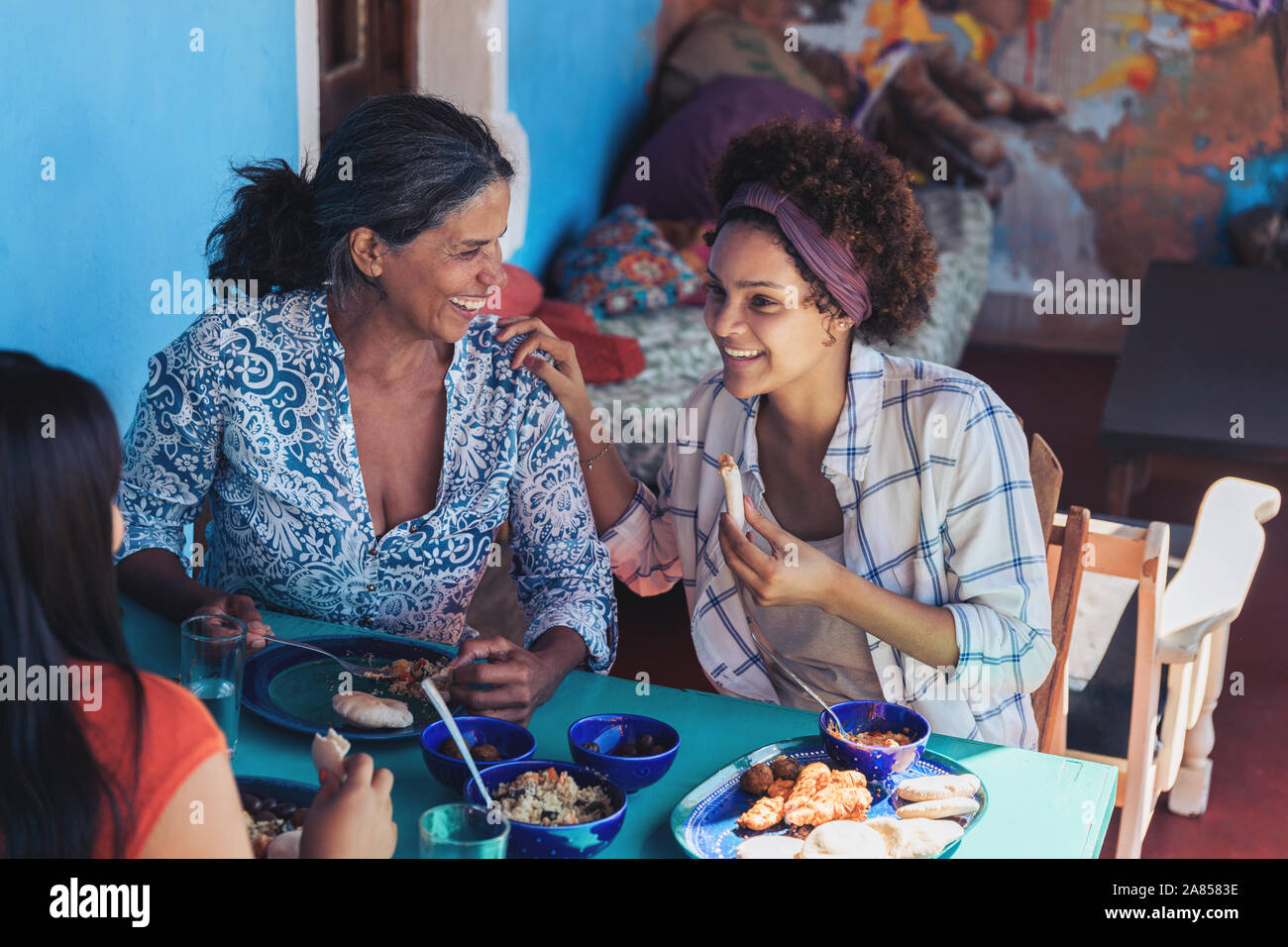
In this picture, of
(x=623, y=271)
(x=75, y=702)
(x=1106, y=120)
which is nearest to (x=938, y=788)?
(x=75, y=702)

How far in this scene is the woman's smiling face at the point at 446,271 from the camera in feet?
6.00

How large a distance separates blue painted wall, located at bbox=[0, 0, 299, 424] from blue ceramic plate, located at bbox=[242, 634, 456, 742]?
0.79 meters

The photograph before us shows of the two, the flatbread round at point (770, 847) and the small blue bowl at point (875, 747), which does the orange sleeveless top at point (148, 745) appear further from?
the small blue bowl at point (875, 747)

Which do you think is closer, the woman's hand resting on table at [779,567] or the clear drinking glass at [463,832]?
the clear drinking glass at [463,832]

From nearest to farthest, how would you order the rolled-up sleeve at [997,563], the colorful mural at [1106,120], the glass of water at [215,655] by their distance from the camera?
the glass of water at [215,655] → the rolled-up sleeve at [997,563] → the colorful mural at [1106,120]

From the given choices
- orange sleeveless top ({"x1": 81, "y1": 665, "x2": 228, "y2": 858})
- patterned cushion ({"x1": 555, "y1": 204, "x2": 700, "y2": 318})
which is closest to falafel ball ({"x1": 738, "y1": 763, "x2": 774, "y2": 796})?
orange sleeveless top ({"x1": 81, "y1": 665, "x2": 228, "y2": 858})

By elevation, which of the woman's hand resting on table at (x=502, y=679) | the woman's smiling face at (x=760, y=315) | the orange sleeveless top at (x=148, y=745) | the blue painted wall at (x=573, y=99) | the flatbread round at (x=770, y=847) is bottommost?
the flatbread round at (x=770, y=847)

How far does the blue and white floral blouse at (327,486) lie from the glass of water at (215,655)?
40cm

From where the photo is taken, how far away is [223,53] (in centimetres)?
258

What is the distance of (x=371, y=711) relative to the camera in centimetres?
150

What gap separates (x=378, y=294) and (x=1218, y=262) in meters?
5.23

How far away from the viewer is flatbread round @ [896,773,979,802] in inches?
54.1

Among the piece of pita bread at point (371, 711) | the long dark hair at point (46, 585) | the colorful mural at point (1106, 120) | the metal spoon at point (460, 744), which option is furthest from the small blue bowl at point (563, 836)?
the colorful mural at point (1106, 120)
